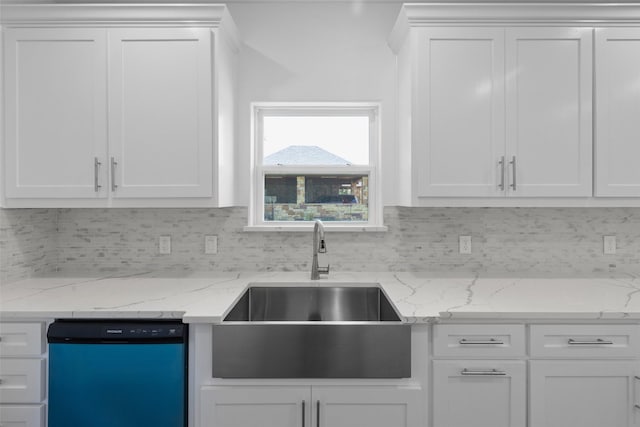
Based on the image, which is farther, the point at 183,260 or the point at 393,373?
the point at 183,260

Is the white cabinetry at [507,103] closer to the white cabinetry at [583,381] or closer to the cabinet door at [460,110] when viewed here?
the cabinet door at [460,110]

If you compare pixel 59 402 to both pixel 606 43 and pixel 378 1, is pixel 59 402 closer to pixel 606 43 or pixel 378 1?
pixel 378 1

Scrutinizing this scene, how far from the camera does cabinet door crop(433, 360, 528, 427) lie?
5.40 ft

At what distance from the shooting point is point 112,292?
1.97m

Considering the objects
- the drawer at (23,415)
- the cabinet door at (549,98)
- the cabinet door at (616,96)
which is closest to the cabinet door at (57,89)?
the drawer at (23,415)

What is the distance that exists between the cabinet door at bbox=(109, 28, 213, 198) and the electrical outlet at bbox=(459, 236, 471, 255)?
4.84 ft

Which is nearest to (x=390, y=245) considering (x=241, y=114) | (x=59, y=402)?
(x=241, y=114)

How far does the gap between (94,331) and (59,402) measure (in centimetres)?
30

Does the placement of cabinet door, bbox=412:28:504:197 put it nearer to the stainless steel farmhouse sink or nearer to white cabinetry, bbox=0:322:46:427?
the stainless steel farmhouse sink

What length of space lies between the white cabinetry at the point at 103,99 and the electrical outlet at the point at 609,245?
7.35ft

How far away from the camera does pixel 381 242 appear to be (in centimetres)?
251

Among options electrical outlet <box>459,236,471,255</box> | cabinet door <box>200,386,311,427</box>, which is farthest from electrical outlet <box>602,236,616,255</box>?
cabinet door <box>200,386,311,427</box>

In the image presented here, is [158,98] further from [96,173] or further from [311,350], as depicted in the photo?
[311,350]

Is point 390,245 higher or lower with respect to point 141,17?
lower
